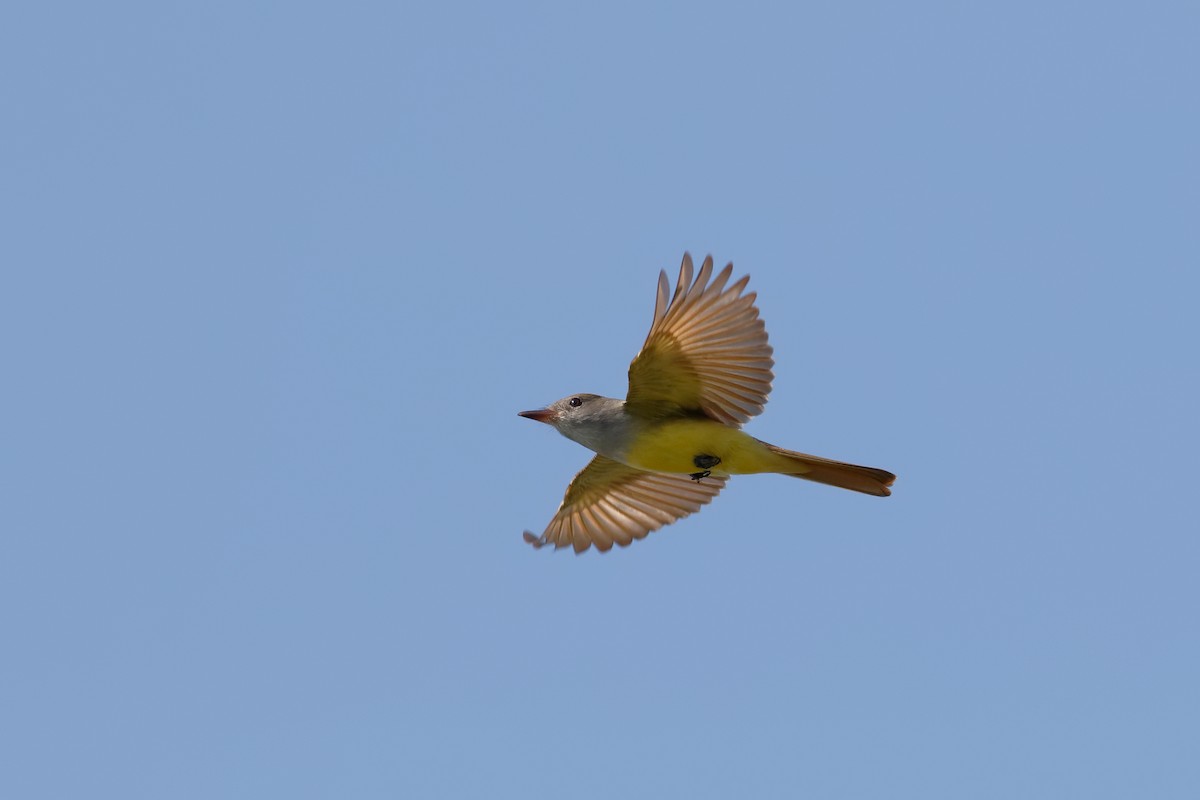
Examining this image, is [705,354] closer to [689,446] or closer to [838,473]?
[689,446]

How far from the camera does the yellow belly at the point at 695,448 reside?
41.9 feet

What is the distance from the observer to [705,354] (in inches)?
494

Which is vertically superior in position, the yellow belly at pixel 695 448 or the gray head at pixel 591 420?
the gray head at pixel 591 420

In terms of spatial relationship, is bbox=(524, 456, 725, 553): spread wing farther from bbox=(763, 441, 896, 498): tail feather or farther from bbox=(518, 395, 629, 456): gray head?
bbox=(763, 441, 896, 498): tail feather

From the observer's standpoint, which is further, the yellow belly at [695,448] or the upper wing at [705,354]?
the yellow belly at [695,448]

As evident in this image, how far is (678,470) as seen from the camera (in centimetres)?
1316

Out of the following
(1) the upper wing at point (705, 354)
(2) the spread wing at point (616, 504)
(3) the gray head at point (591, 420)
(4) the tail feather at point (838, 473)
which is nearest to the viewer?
(1) the upper wing at point (705, 354)

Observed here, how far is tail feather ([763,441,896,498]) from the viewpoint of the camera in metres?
12.7

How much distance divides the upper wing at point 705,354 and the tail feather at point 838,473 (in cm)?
47

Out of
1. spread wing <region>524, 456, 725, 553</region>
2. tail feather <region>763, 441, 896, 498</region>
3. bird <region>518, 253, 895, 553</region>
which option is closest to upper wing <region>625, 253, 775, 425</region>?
bird <region>518, 253, 895, 553</region>

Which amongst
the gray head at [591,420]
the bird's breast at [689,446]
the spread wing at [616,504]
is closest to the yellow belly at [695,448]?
the bird's breast at [689,446]

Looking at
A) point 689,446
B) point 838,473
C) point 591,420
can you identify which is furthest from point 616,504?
point 838,473

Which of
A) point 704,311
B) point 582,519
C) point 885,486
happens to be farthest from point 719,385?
point 582,519

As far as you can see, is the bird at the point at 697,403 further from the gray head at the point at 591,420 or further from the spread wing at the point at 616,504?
the spread wing at the point at 616,504
